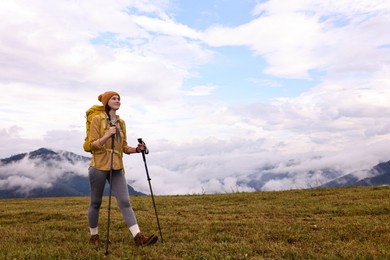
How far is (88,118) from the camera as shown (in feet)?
29.1

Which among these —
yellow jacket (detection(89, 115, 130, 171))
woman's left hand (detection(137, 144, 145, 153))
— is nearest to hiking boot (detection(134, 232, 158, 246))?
yellow jacket (detection(89, 115, 130, 171))

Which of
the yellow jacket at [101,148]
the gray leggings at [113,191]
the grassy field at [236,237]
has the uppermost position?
the yellow jacket at [101,148]

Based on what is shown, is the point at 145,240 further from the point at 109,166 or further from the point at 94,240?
the point at 109,166

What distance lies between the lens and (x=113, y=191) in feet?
29.3

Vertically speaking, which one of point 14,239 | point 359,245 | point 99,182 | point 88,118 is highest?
point 88,118

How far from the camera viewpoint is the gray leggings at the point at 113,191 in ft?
28.7

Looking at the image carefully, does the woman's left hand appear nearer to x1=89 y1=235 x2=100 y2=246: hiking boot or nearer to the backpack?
the backpack

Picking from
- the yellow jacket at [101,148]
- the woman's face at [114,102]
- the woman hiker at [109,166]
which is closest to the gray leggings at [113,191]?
the woman hiker at [109,166]

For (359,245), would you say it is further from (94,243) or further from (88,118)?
(88,118)

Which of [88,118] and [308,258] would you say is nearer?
[308,258]

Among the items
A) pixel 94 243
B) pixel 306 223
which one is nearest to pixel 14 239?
pixel 94 243

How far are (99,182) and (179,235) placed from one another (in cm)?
276

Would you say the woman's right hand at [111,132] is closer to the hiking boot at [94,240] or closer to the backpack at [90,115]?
the backpack at [90,115]

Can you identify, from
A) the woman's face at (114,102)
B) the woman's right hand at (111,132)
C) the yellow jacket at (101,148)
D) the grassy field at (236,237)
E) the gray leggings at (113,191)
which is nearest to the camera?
the grassy field at (236,237)
